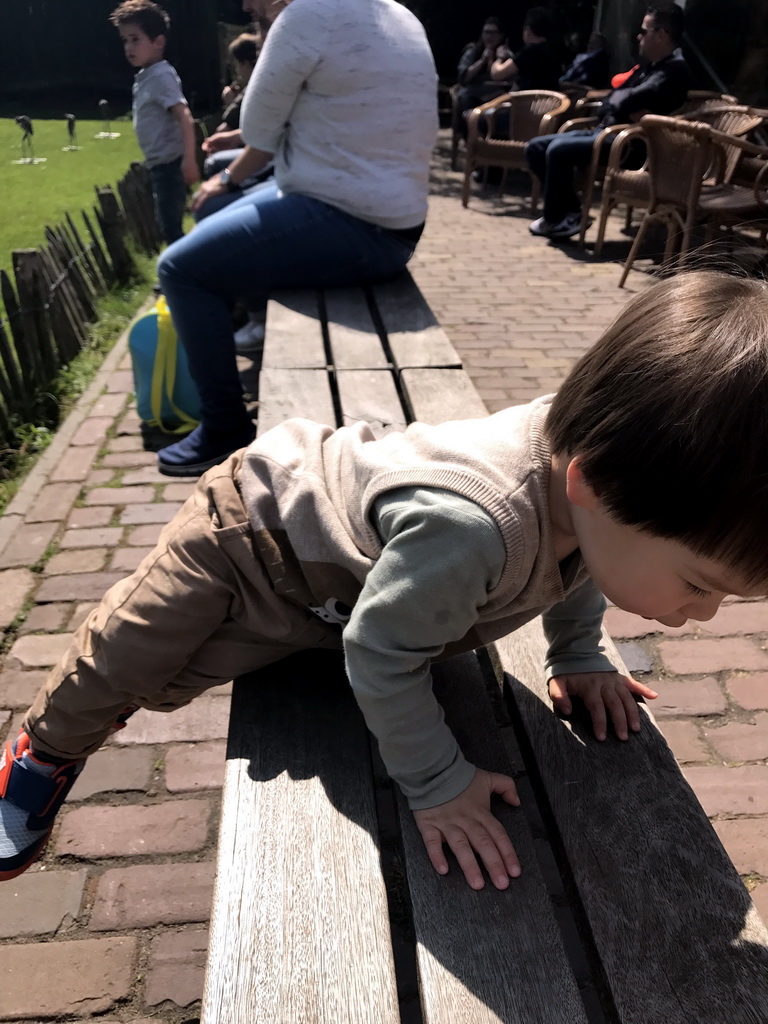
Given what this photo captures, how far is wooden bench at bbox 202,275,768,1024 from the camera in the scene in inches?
43.5

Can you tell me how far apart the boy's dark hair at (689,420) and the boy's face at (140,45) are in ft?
20.7

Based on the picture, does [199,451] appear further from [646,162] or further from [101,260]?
[646,162]

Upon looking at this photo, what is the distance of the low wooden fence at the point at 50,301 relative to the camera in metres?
4.44

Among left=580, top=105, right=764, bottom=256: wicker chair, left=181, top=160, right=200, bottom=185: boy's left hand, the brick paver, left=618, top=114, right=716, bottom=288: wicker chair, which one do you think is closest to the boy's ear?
the brick paver

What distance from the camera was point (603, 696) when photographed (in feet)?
5.21

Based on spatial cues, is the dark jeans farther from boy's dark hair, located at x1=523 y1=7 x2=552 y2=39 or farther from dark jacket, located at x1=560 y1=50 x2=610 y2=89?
boy's dark hair, located at x1=523 y1=7 x2=552 y2=39

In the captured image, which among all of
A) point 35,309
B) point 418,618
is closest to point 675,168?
point 35,309

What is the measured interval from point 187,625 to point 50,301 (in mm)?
3941

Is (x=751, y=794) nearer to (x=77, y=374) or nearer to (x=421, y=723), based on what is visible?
(x=421, y=723)

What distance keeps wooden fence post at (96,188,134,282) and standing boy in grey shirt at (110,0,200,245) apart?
48cm

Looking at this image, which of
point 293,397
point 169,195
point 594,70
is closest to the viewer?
point 293,397

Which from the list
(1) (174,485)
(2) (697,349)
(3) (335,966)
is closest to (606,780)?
(3) (335,966)

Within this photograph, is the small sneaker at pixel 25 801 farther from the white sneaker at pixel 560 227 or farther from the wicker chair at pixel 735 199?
the white sneaker at pixel 560 227

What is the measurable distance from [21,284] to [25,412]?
2.47ft
